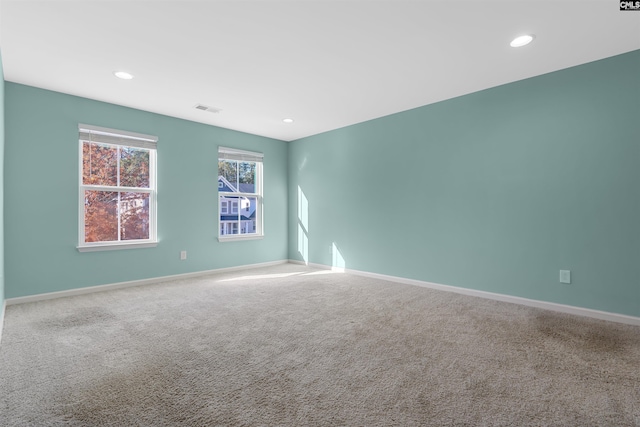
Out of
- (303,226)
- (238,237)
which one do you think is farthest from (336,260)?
(238,237)

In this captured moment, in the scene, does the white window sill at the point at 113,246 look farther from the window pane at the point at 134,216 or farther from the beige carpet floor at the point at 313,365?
the beige carpet floor at the point at 313,365

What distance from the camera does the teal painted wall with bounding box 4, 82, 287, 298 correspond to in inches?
129

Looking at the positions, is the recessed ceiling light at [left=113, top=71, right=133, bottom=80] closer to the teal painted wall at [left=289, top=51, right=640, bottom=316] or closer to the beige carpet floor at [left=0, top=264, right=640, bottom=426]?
the beige carpet floor at [left=0, top=264, right=640, bottom=426]

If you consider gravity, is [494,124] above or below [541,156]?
above

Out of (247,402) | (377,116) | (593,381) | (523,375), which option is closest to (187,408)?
(247,402)

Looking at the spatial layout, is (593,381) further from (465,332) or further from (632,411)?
(465,332)

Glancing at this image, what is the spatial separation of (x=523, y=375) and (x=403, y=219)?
2.60m

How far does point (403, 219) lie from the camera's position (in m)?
4.26

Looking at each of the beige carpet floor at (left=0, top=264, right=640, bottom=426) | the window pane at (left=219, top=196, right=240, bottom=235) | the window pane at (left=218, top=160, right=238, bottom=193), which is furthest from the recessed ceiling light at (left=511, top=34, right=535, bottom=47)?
the window pane at (left=219, top=196, right=240, bottom=235)

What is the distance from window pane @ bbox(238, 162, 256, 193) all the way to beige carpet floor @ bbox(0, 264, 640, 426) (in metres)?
→ 2.60

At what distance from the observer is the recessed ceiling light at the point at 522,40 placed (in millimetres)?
2443

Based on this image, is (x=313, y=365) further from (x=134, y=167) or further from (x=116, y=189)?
(x=134, y=167)

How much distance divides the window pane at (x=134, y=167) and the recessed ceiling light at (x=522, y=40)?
4517 mm

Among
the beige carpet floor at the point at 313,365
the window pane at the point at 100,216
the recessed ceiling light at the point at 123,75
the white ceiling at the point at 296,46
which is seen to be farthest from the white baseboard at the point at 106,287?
the recessed ceiling light at the point at 123,75
